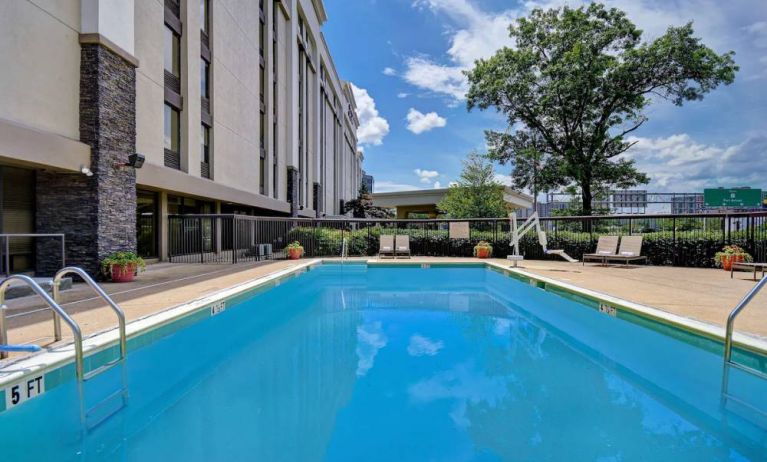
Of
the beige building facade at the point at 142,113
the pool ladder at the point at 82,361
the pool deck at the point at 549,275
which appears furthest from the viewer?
the beige building facade at the point at 142,113

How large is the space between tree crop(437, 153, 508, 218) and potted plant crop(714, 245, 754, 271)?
12.6 m

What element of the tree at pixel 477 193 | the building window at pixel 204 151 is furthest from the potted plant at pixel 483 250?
the building window at pixel 204 151

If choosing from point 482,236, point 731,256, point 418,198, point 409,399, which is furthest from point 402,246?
point 418,198

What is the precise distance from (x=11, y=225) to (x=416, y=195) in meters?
37.8

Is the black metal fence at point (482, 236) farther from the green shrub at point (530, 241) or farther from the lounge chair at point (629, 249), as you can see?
the lounge chair at point (629, 249)

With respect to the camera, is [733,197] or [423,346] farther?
[733,197]

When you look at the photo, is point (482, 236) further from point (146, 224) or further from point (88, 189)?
point (88, 189)

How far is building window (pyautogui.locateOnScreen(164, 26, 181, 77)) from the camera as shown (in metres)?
12.5

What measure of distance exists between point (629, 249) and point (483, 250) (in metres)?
4.48

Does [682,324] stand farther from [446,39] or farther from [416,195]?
[416,195]

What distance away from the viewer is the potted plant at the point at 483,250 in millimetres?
14047

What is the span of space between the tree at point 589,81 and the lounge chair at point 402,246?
10875 mm

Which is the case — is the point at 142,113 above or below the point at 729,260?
above

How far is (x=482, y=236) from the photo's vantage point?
575 inches
